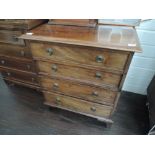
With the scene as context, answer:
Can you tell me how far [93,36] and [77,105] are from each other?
28.6 inches

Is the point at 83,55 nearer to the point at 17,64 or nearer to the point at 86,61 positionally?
the point at 86,61

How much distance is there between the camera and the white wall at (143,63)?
129 centimetres

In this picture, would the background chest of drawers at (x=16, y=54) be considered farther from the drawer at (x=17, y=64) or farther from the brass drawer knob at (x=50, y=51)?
the brass drawer knob at (x=50, y=51)

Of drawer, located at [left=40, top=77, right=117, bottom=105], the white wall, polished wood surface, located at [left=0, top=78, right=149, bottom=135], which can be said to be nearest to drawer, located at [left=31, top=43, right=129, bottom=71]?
drawer, located at [left=40, top=77, right=117, bottom=105]

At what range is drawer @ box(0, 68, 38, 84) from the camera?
1666 millimetres

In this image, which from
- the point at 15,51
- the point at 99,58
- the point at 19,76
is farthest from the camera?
the point at 19,76

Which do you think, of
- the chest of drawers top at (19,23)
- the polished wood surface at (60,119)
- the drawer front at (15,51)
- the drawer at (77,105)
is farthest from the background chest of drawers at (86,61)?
the drawer front at (15,51)

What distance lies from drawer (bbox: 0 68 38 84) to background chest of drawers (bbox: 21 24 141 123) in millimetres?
416

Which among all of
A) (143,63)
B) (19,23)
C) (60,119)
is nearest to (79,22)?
(19,23)

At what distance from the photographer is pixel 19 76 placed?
5.75 feet

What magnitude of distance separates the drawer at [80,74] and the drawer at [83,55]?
0.07 metres
